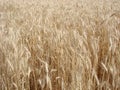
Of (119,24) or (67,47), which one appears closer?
(67,47)

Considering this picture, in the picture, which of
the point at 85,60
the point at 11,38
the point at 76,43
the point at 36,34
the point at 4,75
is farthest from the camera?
the point at 36,34

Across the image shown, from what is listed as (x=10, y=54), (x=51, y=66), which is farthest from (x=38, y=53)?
(x=10, y=54)

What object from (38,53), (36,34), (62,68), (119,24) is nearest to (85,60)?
(62,68)

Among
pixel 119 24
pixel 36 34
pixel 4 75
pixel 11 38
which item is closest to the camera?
pixel 4 75

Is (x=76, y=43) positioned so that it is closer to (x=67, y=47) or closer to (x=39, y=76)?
(x=67, y=47)

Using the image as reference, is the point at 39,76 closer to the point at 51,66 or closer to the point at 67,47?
the point at 51,66

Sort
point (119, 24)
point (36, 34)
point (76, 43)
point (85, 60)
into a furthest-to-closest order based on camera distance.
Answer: point (119, 24)
point (36, 34)
point (76, 43)
point (85, 60)

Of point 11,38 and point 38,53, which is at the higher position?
point 11,38

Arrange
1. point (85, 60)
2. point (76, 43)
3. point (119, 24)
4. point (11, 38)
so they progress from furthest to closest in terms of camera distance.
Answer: point (119, 24), point (11, 38), point (76, 43), point (85, 60)

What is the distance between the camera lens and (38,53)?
58.5 inches

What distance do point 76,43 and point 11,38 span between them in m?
0.43

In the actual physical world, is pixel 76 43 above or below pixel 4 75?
above

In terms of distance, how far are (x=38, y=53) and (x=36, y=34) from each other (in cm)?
40

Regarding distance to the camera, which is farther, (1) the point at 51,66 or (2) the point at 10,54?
(1) the point at 51,66
